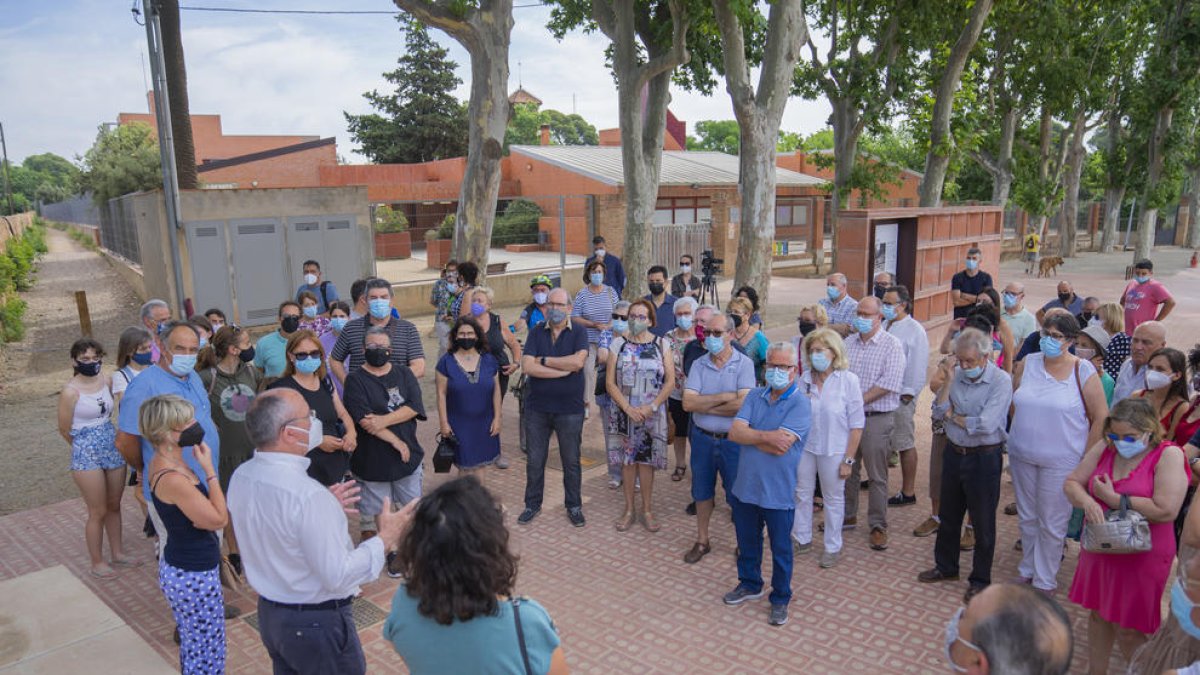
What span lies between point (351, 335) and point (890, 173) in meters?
18.8

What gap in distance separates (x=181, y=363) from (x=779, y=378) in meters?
3.58

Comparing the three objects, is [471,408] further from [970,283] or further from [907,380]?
[970,283]

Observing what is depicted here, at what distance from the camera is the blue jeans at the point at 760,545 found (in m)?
4.62

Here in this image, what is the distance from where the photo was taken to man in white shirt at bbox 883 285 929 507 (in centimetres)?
609

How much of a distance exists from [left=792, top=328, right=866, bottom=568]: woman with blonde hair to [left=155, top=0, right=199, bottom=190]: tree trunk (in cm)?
1451

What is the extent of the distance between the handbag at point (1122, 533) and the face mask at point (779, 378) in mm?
1662

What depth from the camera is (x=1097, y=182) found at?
3209 centimetres

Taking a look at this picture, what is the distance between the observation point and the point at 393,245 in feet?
79.2

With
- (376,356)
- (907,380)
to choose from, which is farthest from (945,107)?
(376,356)

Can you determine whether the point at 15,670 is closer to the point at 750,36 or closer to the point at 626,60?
the point at 626,60

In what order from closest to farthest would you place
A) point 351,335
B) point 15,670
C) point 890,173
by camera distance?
point 15,670
point 351,335
point 890,173

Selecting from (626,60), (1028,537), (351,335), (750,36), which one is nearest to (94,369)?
(351,335)

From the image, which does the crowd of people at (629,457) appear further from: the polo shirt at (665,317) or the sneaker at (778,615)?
the polo shirt at (665,317)

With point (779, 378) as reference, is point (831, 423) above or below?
below
